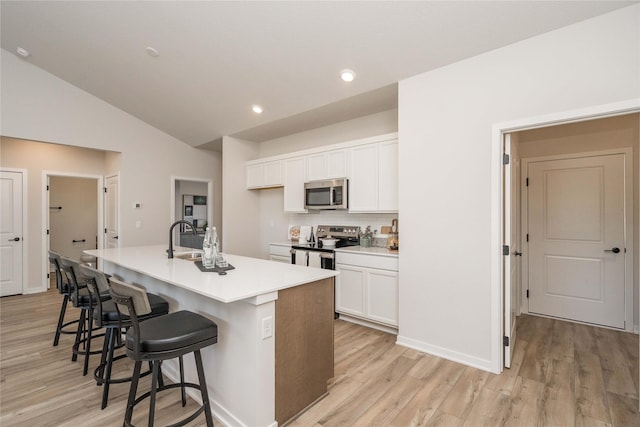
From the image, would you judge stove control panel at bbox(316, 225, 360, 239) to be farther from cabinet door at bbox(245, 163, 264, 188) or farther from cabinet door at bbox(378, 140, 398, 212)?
cabinet door at bbox(245, 163, 264, 188)

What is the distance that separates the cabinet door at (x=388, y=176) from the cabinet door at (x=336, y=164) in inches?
20.4

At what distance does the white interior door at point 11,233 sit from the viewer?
198 inches

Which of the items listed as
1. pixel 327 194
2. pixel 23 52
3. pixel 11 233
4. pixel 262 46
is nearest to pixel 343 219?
pixel 327 194

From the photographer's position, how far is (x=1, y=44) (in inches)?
163

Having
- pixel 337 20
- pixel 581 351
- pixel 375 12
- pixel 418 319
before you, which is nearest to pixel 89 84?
pixel 337 20

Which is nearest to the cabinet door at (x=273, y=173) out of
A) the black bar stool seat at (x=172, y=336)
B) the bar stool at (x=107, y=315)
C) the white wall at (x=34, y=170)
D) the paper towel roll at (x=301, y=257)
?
the paper towel roll at (x=301, y=257)

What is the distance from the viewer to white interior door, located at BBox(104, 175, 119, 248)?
550 centimetres

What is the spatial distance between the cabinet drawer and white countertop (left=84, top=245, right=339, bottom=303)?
47.5 inches

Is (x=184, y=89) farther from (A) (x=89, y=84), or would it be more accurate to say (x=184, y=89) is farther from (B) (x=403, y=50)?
(B) (x=403, y=50)

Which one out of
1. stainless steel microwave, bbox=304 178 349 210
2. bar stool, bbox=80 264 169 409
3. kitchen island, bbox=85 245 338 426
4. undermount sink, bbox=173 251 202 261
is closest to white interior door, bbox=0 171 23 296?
undermount sink, bbox=173 251 202 261

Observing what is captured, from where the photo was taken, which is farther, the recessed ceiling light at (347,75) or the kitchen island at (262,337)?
the recessed ceiling light at (347,75)

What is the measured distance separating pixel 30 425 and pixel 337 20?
3.58 m

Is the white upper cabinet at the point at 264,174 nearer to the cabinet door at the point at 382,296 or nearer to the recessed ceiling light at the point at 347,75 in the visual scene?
the recessed ceiling light at the point at 347,75

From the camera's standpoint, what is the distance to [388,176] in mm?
3617
